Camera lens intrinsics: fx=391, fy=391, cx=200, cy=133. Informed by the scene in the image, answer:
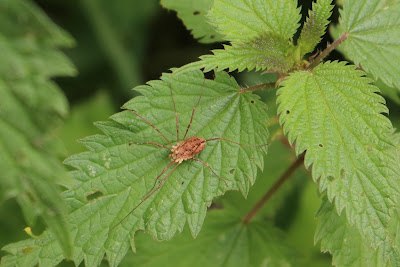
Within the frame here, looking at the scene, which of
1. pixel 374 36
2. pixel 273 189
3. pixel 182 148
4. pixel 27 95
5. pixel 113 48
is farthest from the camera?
pixel 113 48

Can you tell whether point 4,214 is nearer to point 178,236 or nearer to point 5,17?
point 178,236

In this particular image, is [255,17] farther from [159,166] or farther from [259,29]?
[159,166]

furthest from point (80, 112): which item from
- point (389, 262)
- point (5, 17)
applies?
point (389, 262)

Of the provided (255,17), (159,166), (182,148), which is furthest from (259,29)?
(159,166)

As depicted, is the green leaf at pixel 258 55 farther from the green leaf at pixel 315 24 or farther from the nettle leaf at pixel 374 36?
the nettle leaf at pixel 374 36

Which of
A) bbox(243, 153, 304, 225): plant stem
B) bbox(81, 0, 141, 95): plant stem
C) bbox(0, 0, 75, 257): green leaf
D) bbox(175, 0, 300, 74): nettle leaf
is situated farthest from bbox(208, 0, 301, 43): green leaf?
bbox(81, 0, 141, 95): plant stem

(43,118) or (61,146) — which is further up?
(43,118)
